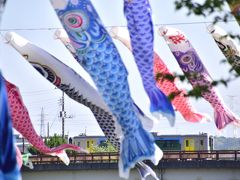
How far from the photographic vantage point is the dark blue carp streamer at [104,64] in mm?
17625

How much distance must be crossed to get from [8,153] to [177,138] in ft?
Result: 190

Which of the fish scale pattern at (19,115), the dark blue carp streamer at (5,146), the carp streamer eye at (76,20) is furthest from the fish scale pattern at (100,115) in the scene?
the dark blue carp streamer at (5,146)

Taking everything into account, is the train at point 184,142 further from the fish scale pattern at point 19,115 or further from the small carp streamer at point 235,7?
the small carp streamer at point 235,7

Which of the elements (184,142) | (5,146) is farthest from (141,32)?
(184,142)

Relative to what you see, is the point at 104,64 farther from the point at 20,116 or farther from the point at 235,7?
the point at 235,7

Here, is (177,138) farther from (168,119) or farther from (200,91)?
(200,91)

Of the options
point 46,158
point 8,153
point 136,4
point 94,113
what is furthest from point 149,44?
point 46,158

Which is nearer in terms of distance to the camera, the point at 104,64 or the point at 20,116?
the point at 104,64

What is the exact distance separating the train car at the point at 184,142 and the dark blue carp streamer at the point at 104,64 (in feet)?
158

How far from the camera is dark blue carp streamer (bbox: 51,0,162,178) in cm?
1762

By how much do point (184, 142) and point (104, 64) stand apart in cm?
5213

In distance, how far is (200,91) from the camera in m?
10.2

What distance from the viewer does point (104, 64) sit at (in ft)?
58.6

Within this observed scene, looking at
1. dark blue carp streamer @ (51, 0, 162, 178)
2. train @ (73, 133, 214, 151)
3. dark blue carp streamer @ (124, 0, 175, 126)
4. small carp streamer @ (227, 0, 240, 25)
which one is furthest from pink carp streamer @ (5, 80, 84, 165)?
train @ (73, 133, 214, 151)
